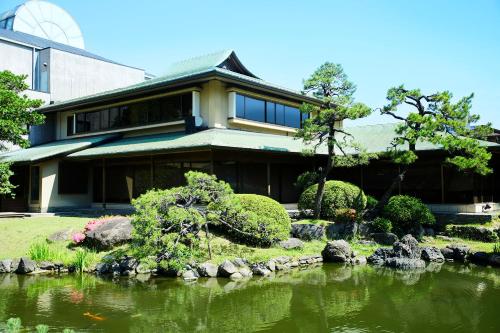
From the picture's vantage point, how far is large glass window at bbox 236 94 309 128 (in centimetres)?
2152

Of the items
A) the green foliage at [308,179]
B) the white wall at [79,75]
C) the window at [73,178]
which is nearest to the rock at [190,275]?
the green foliage at [308,179]

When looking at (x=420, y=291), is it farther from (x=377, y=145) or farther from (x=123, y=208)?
(x=123, y=208)

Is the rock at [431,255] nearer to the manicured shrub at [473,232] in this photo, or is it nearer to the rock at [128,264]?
the manicured shrub at [473,232]

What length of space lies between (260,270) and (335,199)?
642cm

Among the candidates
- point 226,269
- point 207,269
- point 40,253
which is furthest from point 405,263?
point 40,253

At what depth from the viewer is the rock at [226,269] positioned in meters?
12.3

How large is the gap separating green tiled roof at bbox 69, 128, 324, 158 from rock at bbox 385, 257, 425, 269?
7.00 m

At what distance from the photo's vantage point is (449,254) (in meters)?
14.9

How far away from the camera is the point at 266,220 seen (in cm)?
1484

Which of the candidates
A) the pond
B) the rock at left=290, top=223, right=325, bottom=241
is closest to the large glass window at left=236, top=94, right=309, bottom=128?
the rock at left=290, top=223, right=325, bottom=241

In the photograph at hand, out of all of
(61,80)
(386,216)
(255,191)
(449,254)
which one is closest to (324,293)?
(449,254)

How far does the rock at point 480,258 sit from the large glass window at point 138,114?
13.0m

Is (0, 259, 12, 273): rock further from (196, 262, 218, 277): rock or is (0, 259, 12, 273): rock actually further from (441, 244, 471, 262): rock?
(441, 244, 471, 262): rock

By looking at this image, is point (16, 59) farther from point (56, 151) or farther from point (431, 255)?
point (431, 255)
